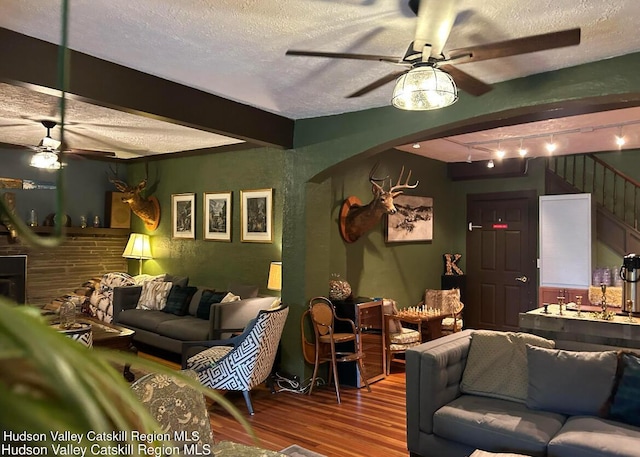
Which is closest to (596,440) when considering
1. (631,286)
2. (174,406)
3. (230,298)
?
(631,286)

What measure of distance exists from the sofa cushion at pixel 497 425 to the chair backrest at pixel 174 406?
60.6 inches

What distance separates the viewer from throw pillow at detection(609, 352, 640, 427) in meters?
2.79

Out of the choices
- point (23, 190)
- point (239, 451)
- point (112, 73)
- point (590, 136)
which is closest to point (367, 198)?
point (590, 136)

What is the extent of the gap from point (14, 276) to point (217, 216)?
292cm

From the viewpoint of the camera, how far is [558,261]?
22.1 ft

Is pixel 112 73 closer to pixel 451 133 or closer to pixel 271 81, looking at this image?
pixel 271 81

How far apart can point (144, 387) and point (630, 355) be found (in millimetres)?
2779

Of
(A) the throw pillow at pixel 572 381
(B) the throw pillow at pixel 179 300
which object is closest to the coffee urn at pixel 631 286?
(A) the throw pillow at pixel 572 381

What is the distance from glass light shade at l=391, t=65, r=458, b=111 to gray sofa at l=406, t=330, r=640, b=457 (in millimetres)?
1686

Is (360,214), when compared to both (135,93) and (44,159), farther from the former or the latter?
(44,159)

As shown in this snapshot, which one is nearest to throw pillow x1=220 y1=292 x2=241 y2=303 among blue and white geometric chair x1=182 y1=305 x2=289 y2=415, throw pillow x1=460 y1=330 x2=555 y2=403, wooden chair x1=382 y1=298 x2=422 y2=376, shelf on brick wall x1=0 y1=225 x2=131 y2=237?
blue and white geometric chair x1=182 y1=305 x2=289 y2=415

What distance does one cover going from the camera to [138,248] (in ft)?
24.8

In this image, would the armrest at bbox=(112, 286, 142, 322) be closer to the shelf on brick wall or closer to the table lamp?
the table lamp

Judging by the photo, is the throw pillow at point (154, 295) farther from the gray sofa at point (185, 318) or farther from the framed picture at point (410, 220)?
the framed picture at point (410, 220)
